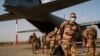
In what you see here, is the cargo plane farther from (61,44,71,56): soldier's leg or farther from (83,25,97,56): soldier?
(61,44,71,56): soldier's leg

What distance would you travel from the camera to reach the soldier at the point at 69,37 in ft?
25.7

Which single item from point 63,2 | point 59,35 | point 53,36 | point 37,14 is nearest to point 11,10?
point 37,14

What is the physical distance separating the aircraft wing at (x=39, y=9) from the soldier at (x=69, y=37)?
6.17 meters

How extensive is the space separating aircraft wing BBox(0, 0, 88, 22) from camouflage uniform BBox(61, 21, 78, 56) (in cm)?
617

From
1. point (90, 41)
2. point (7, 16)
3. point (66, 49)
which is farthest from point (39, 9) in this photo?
point (66, 49)

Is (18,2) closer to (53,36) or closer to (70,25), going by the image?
(53,36)

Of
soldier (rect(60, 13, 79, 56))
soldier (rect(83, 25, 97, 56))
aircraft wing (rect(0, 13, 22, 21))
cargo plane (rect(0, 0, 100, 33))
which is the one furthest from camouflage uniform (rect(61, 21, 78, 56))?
aircraft wing (rect(0, 13, 22, 21))

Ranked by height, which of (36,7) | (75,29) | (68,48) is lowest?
(68,48)

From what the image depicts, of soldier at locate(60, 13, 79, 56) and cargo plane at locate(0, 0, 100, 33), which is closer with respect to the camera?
soldier at locate(60, 13, 79, 56)

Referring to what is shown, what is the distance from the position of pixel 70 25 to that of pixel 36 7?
8.17 meters

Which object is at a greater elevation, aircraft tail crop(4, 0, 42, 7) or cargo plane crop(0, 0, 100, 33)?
aircraft tail crop(4, 0, 42, 7)

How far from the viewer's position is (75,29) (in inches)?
319

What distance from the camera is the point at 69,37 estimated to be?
26.2 feet

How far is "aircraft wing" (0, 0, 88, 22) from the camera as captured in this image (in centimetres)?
1472
